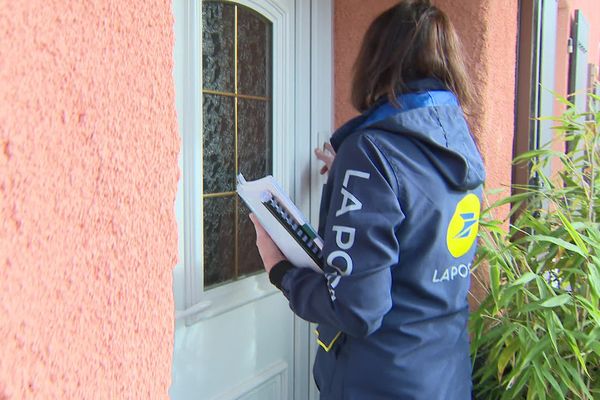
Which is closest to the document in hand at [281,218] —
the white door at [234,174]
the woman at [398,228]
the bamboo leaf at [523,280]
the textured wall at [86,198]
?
the woman at [398,228]

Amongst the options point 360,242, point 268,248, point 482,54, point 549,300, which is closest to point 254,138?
point 268,248

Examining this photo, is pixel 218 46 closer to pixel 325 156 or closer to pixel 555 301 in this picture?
pixel 325 156

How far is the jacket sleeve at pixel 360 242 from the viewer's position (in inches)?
42.6

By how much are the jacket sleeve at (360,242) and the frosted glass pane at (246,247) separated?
0.68m

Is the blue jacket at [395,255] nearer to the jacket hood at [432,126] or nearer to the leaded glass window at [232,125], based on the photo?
the jacket hood at [432,126]

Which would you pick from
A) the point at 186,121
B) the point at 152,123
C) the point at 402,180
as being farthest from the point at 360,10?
the point at 152,123

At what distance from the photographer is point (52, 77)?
558mm

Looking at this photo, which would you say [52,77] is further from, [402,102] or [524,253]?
[524,253]

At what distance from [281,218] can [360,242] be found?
222 mm

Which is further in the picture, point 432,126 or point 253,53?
point 253,53

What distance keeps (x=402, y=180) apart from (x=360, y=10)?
127 centimetres

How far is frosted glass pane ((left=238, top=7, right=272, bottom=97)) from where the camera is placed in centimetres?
171

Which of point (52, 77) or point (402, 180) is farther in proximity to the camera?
point (402, 180)

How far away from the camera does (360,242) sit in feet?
3.55
